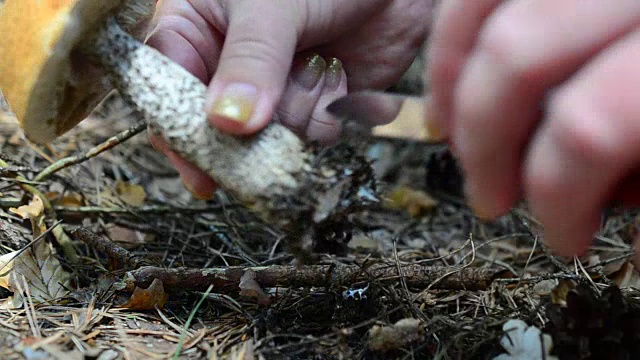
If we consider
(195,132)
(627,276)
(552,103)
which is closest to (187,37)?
(195,132)

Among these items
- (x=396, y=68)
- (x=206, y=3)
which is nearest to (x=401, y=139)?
(x=396, y=68)

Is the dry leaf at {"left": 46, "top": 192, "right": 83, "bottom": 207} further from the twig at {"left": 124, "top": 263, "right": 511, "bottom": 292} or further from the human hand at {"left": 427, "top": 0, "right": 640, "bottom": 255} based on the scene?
the human hand at {"left": 427, "top": 0, "right": 640, "bottom": 255}

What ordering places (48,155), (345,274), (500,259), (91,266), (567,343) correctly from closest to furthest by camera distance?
1. (567,343)
2. (345,274)
3. (91,266)
4. (500,259)
5. (48,155)

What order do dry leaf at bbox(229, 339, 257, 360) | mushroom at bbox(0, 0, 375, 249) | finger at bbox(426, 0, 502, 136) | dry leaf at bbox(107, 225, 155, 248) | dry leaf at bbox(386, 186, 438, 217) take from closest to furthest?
1. finger at bbox(426, 0, 502, 136)
2. mushroom at bbox(0, 0, 375, 249)
3. dry leaf at bbox(229, 339, 257, 360)
4. dry leaf at bbox(107, 225, 155, 248)
5. dry leaf at bbox(386, 186, 438, 217)

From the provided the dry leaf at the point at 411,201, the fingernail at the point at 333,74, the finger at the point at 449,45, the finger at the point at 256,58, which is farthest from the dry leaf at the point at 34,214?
the dry leaf at the point at 411,201

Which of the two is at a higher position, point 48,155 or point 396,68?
point 396,68

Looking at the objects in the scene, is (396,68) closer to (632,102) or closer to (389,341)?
(389,341)

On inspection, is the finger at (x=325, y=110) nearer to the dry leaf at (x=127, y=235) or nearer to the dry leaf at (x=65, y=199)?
the dry leaf at (x=127, y=235)

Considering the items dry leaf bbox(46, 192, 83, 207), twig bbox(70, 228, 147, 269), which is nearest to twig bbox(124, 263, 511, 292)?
twig bbox(70, 228, 147, 269)
